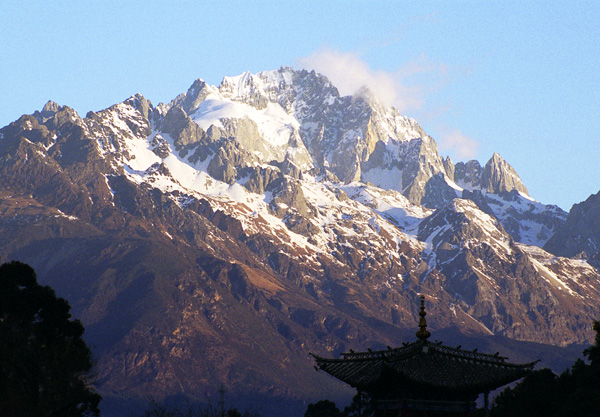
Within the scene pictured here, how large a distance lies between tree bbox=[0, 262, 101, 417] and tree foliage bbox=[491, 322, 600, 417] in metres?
63.0

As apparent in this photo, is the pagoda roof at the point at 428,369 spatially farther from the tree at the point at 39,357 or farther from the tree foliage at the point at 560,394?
the tree foliage at the point at 560,394

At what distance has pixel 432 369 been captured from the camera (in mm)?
76875

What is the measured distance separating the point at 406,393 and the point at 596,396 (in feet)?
194

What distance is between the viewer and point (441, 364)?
77.8m

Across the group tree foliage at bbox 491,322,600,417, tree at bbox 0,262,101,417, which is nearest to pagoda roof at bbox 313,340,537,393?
tree at bbox 0,262,101,417

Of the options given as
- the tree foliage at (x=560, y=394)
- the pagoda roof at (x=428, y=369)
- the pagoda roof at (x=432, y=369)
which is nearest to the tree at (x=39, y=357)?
the pagoda roof at (x=432, y=369)

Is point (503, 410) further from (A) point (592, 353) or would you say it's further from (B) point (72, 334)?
(B) point (72, 334)

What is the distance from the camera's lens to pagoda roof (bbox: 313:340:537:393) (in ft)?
248

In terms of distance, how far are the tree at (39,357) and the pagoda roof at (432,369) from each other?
118 ft

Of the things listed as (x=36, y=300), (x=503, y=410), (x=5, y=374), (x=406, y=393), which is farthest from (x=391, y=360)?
(x=503, y=410)

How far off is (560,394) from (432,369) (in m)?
90.2

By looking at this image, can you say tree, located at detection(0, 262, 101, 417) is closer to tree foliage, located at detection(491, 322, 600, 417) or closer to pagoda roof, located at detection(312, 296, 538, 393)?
pagoda roof, located at detection(312, 296, 538, 393)

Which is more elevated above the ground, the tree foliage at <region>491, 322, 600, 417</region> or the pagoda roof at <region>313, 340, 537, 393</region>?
the tree foliage at <region>491, 322, 600, 417</region>

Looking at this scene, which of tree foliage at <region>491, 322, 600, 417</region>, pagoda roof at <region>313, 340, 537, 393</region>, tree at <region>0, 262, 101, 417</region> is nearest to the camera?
pagoda roof at <region>313, 340, 537, 393</region>
